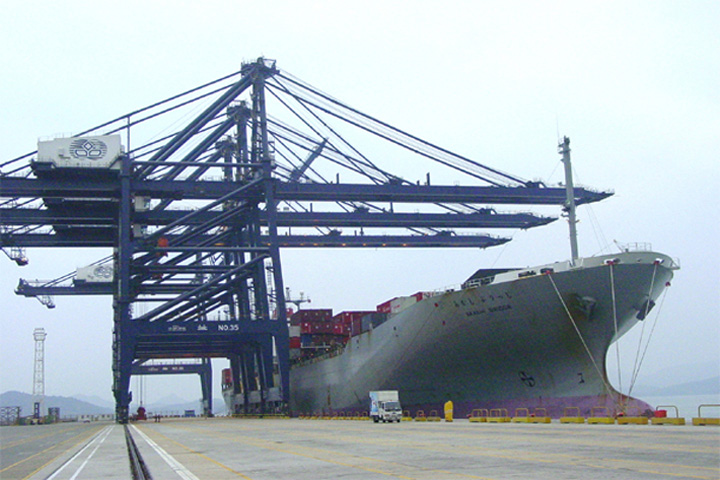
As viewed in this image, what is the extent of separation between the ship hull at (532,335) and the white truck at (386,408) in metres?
2.69

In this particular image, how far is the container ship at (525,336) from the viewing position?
28.8 meters

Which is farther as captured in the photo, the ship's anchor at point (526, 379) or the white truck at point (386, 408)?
the white truck at point (386, 408)

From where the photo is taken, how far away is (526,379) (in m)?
31.2

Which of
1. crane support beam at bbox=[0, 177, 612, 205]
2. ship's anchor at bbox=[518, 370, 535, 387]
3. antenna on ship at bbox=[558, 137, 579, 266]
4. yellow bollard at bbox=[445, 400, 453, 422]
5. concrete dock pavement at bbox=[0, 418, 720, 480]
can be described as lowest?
concrete dock pavement at bbox=[0, 418, 720, 480]

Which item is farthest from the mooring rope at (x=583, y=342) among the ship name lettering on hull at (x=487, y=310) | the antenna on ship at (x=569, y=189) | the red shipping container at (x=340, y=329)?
the red shipping container at (x=340, y=329)

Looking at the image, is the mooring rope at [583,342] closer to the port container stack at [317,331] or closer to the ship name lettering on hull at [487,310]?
the ship name lettering on hull at [487,310]

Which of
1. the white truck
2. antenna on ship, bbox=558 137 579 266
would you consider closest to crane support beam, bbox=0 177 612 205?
antenna on ship, bbox=558 137 579 266

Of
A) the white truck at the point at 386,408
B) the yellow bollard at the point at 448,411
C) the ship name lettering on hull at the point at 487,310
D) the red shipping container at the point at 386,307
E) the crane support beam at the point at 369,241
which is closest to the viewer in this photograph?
the ship name lettering on hull at the point at 487,310

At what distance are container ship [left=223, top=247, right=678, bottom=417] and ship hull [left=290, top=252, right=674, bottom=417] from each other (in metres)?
0.04

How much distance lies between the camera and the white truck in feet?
108

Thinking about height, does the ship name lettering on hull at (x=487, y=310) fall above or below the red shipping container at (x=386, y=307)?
below

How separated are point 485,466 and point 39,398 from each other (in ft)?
424

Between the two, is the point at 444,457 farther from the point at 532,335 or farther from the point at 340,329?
the point at 340,329

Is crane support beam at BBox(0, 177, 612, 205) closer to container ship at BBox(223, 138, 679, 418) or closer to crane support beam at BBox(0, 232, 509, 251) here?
crane support beam at BBox(0, 232, 509, 251)
